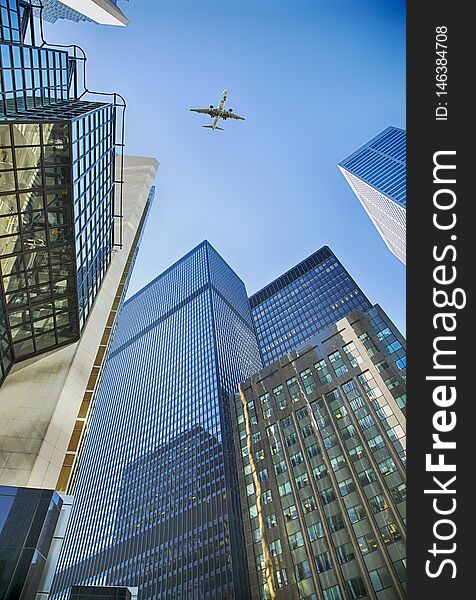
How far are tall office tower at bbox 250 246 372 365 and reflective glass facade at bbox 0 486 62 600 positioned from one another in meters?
136

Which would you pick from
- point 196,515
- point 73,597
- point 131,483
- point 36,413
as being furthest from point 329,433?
point 131,483

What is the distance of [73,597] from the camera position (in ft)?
154

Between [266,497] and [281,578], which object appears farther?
[266,497]

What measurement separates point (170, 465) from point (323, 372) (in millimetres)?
71067

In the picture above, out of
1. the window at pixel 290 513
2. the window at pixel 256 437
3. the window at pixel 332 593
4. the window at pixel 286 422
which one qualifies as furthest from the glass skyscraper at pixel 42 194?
the window at pixel 256 437

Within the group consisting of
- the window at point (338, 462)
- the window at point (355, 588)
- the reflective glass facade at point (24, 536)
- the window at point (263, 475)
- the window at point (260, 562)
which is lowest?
the reflective glass facade at point (24, 536)

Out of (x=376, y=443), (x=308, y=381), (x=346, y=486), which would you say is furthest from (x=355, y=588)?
(x=308, y=381)

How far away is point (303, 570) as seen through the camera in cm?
4672

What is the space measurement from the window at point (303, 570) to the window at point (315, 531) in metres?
2.65

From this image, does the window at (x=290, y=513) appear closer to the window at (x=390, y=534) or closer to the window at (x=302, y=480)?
the window at (x=302, y=480)

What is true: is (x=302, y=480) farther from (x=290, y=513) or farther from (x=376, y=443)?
(x=376, y=443)

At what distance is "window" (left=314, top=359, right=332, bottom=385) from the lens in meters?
63.5

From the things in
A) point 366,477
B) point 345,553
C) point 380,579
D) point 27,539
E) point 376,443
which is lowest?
point 27,539

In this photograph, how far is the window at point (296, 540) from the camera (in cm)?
4915
